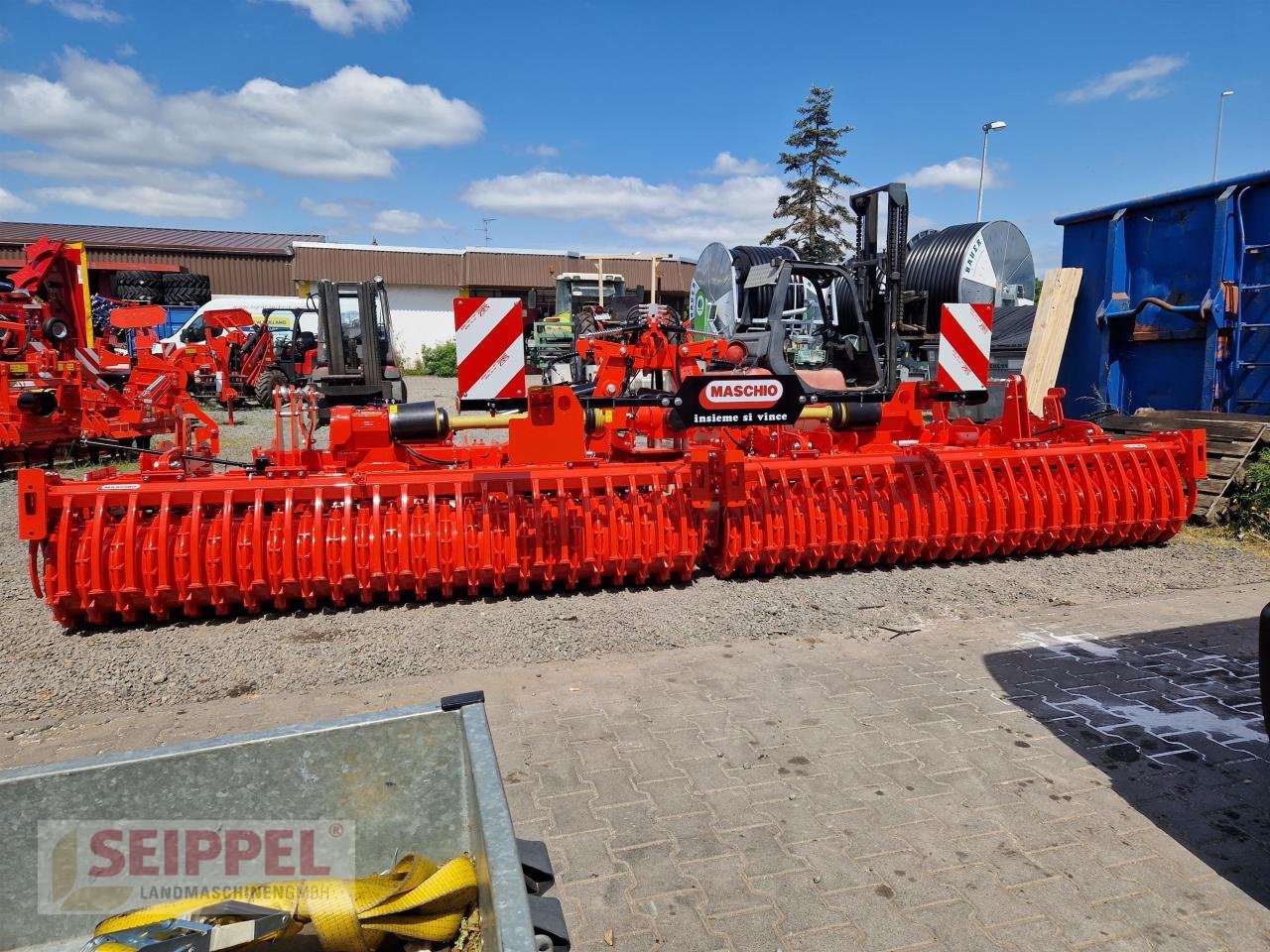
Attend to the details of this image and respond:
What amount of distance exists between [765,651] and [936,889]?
2.06 m

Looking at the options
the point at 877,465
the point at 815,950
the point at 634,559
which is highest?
the point at 877,465

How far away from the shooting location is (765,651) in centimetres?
473

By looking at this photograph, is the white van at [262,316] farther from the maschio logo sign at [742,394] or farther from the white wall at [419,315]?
the maschio logo sign at [742,394]

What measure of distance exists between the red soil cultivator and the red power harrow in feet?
0.05

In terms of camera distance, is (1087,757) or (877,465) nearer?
(1087,757)

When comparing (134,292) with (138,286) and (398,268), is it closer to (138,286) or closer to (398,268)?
(138,286)

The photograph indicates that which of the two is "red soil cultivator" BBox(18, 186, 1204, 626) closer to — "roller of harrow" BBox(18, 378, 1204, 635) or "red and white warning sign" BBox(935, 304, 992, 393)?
"roller of harrow" BBox(18, 378, 1204, 635)

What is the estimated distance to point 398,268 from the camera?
35344 millimetres

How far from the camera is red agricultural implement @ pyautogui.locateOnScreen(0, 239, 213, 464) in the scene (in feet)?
34.0

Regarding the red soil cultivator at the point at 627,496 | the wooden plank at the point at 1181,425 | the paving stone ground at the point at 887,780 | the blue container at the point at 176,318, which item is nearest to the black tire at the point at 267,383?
the blue container at the point at 176,318

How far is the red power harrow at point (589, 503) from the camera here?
4984 mm

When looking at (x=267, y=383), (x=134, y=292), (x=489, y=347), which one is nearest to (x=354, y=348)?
(x=267, y=383)

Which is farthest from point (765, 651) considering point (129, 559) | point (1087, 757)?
point (129, 559)

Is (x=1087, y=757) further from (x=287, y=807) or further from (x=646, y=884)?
(x=287, y=807)
